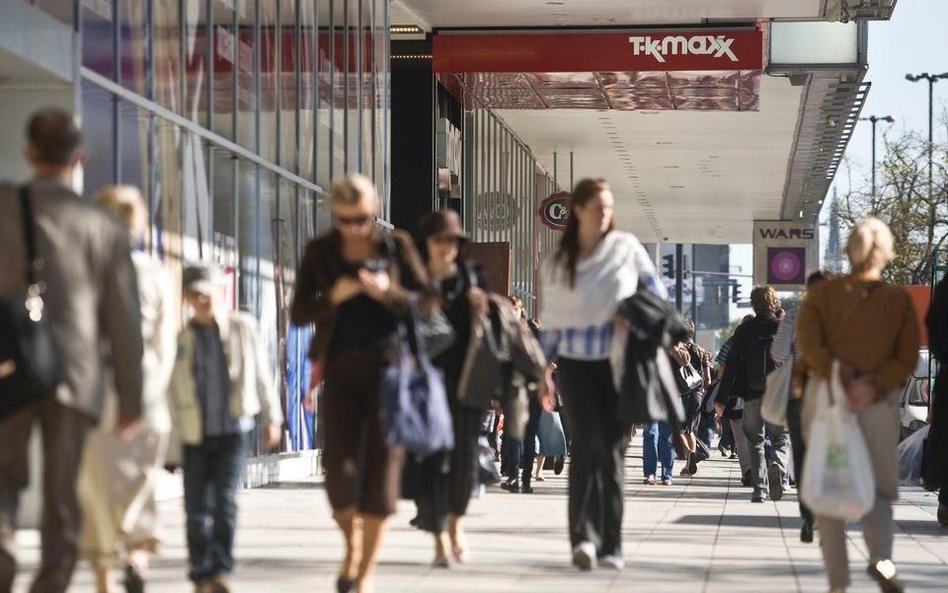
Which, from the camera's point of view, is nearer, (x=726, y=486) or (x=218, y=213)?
(x=218, y=213)

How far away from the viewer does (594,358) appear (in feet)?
31.8

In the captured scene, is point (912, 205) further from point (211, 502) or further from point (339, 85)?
point (211, 502)

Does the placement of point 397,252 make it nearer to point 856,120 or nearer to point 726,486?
point 726,486

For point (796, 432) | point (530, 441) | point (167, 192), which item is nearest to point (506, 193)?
point (530, 441)

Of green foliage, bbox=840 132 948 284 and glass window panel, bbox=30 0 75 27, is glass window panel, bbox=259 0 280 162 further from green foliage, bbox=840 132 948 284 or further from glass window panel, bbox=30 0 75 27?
green foliage, bbox=840 132 948 284

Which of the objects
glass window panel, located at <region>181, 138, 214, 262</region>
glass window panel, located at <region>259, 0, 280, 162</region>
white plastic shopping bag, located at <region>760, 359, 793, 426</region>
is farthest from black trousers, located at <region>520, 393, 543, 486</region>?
white plastic shopping bag, located at <region>760, 359, 793, 426</region>

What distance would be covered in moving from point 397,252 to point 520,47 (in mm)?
15882

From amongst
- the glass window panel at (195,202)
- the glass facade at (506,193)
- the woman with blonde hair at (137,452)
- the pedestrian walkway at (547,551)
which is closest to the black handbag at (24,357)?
the woman with blonde hair at (137,452)

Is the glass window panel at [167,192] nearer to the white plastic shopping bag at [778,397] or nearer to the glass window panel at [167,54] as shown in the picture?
the glass window panel at [167,54]

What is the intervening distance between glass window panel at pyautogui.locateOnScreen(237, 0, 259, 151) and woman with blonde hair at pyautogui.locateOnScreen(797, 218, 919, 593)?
9.31 m

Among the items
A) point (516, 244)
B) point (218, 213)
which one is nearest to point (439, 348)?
point (218, 213)

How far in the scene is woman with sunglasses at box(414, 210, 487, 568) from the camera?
31.8 feet

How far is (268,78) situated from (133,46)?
4627 millimetres

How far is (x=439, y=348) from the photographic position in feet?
28.6
